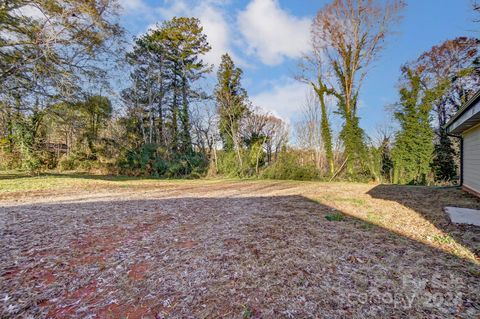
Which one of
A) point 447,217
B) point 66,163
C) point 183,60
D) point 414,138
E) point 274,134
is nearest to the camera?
point 447,217

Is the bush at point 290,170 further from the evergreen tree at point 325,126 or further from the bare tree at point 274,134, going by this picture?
the bare tree at point 274,134

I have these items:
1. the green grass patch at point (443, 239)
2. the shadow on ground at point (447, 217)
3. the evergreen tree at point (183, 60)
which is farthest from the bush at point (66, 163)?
the green grass patch at point (443, 239)

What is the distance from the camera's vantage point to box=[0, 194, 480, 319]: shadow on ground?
5.35 ft

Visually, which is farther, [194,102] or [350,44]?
[194,102]

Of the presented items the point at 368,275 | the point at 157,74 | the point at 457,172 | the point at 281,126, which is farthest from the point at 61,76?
the point at 457,172

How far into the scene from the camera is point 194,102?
15836 millimetres

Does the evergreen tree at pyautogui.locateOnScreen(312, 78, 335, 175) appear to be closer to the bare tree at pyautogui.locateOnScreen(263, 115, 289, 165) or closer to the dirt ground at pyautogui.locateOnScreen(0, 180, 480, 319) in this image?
the bare tree at pyautogui.locateOnScreen(263, 115, 289, 165)

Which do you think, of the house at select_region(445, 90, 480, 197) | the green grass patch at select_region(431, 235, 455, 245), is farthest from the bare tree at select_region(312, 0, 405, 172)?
the green grass patch at select_region(431, 235, 455, 245)

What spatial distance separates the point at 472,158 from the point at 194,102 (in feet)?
44.9

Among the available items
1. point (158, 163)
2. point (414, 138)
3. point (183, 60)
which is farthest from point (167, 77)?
point (414, 138)

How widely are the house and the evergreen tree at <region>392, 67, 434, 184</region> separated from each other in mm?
3373

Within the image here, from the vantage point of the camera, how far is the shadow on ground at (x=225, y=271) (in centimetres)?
163

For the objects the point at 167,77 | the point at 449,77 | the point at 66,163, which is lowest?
the point at 66,163

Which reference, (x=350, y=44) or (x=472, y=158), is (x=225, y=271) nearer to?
(x=472, y=158)
